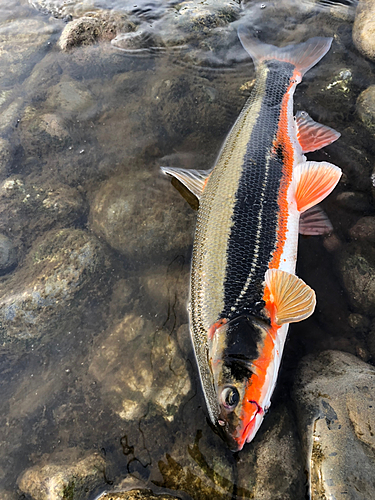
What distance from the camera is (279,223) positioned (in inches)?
140

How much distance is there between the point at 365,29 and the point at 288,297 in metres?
4.85

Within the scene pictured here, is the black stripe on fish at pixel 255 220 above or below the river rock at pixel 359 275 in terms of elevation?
above

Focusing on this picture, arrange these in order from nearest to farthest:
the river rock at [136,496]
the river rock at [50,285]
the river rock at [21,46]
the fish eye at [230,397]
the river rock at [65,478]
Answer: the fish eye at [230,397] → the river rock at [136,496] → the river rock at [65,478] → the river rock at [50,285] → the river rock at [21,46]

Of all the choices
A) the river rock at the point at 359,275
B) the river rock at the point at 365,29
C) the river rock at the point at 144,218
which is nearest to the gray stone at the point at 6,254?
the river rock at the point at 144,218

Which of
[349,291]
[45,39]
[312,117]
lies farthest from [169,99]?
[349,291]

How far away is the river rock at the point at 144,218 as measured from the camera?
4.34 m

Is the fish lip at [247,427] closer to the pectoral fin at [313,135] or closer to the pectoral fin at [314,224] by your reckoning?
the pectoral fin at [314,224]

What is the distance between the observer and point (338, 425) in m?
2.85

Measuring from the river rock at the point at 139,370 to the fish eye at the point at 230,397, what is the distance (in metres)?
0.87

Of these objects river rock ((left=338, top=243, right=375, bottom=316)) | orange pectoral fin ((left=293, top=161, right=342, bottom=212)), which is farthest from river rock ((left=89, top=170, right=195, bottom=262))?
river rock ((left=338, top=243, right=375, bottom=316))

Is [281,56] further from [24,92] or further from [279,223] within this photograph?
[24,92]

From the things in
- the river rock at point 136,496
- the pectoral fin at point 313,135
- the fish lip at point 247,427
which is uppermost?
the pectoral fin at point 313,135

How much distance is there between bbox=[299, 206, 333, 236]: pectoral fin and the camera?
4.15 meters

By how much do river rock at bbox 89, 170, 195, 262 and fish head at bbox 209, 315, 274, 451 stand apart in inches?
63.3
